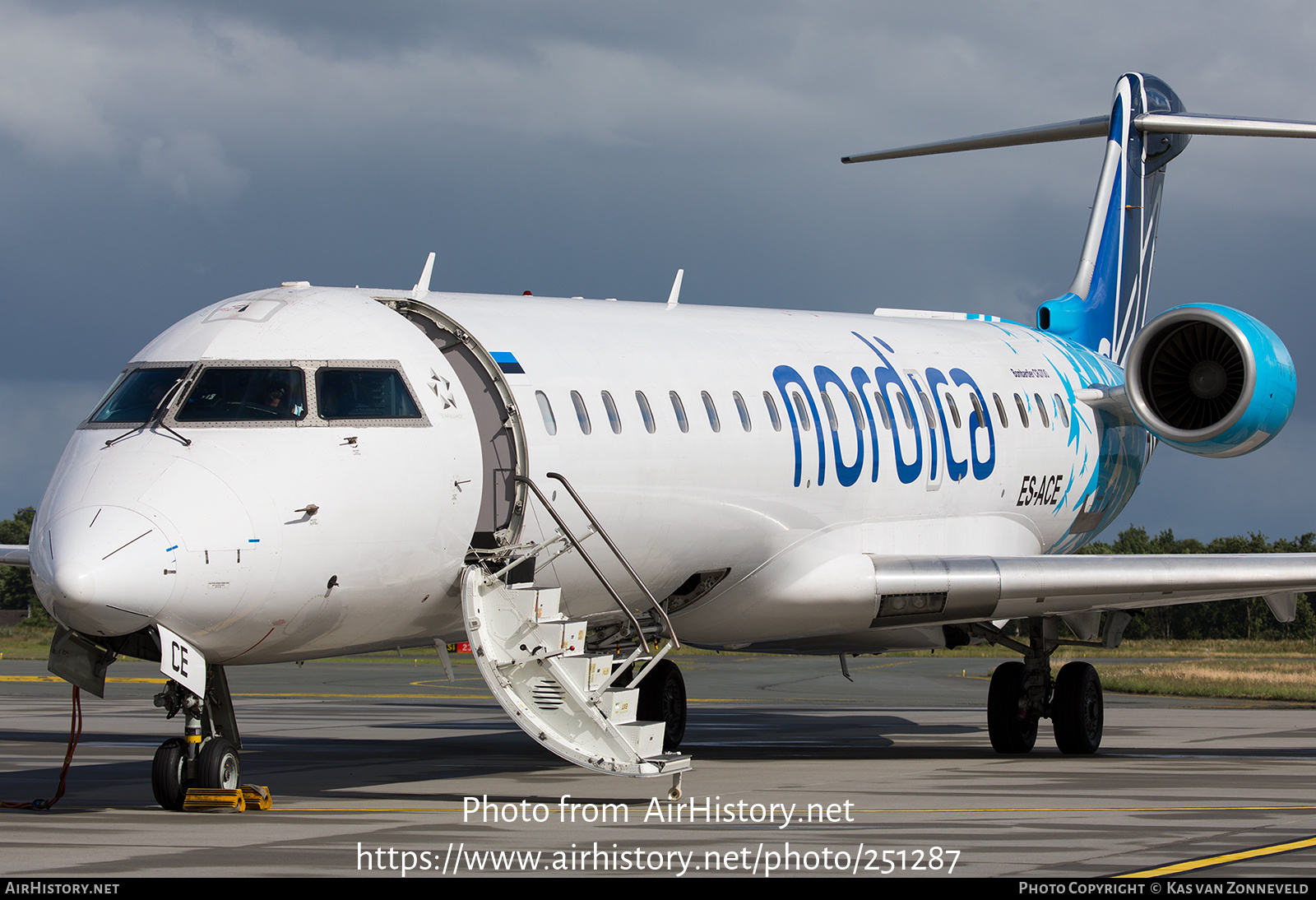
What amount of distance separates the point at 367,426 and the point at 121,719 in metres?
16.2

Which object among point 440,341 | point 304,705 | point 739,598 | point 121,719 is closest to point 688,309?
point 739,598

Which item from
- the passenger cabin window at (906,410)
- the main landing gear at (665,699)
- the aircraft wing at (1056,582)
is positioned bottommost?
the main landing gear at (665,699)

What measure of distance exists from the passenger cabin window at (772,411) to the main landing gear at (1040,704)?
500 cm

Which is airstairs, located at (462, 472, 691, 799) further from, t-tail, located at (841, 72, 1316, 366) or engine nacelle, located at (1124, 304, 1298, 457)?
t-tail, located at (841, 72, 1316, 366)

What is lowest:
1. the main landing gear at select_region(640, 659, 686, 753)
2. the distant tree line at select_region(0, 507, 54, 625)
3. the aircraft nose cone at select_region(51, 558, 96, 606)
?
the distant tree line at select_region(0, 507, 54, 625)

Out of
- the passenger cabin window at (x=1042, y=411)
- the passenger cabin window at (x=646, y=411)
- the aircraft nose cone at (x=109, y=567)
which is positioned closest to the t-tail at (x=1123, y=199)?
the passenger cabin window at (x=1042, y=411)

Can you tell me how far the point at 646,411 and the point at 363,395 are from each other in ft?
10.3

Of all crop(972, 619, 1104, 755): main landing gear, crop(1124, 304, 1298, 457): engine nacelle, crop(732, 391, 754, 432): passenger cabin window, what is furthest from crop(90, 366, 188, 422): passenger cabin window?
crop(1124, 304, 1298, 457): engine nacelle

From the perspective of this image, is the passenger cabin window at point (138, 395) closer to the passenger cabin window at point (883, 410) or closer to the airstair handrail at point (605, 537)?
the airstair handrail at point (605, 537)

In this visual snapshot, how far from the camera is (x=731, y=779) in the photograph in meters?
16.1

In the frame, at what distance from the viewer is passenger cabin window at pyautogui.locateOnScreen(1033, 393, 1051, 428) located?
69.8ft

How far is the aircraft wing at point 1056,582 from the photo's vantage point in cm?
1783

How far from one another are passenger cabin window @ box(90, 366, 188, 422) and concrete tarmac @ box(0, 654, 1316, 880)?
292 cm

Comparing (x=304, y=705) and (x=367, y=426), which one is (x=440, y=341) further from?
(x=304, y=705)
